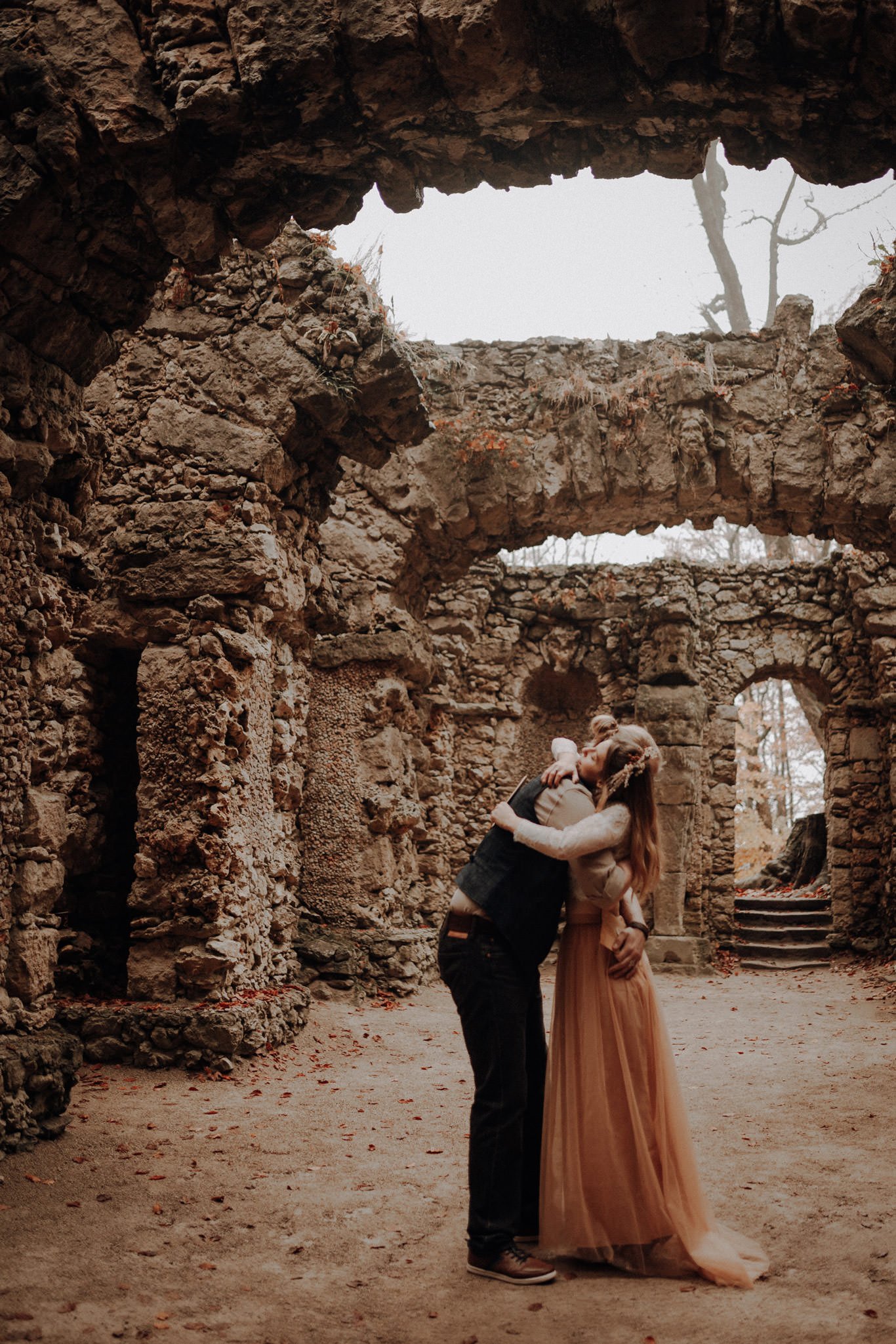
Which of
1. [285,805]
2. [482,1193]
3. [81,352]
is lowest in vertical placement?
[482,1193]

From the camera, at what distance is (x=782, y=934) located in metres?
13.5

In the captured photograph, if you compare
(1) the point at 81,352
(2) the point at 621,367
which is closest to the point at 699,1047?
(1) the point at 81,352

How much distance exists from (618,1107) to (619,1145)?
0.11 meters

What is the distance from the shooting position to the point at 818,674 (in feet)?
44.1

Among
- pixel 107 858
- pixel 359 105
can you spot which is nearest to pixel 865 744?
pixel 107 858

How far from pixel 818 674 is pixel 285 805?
29.4 feet

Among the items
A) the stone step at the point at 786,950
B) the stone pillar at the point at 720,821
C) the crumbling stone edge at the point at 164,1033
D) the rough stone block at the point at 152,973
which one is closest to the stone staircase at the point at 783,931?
the stone step at the point at 786,950

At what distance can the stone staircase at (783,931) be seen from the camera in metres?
12.6

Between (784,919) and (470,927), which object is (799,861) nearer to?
(784,919)

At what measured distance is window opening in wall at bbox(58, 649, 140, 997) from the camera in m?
6.43

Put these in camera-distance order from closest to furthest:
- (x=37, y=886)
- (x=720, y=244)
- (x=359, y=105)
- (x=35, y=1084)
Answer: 1. (x=359, y=105)
2. (x=35, y=1084)
3. (x=37, y=886)
4. (x=720, y=244)

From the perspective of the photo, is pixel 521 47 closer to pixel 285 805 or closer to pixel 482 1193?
pixel 482 1193

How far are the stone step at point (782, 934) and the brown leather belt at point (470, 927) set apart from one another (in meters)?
11.1

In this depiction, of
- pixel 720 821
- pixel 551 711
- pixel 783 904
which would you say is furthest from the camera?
pixel 783 904
